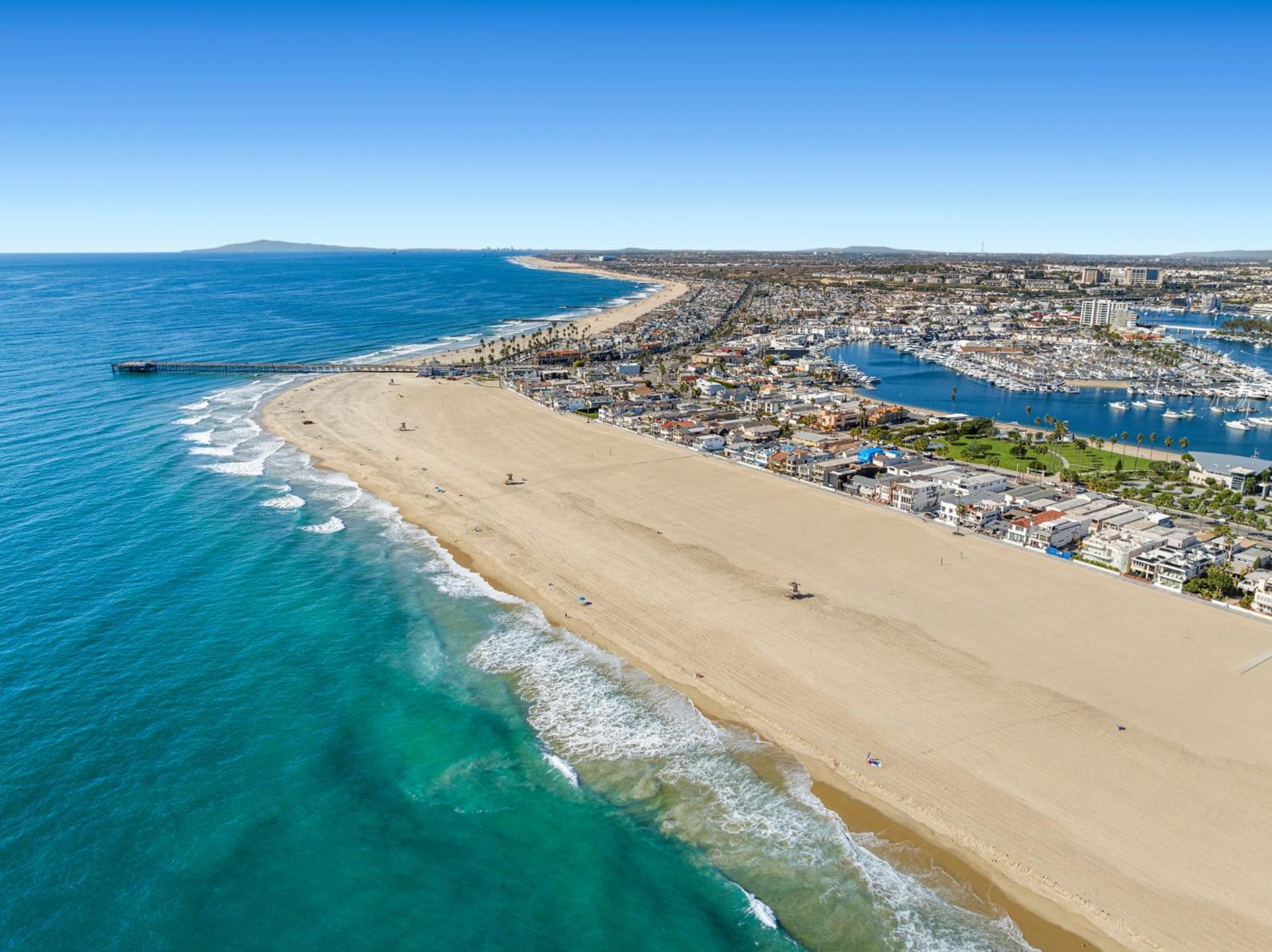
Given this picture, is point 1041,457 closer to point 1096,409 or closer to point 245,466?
point 1096,409

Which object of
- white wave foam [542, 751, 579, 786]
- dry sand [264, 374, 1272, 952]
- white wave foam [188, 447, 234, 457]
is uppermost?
white wave foam [188, 447, 234, 457]

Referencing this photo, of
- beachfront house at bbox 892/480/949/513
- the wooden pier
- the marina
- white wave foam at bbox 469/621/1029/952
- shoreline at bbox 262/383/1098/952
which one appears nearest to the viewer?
shoreline at bbox 262/383/1098/952

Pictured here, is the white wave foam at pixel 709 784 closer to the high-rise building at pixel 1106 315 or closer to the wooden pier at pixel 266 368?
the wooden pier at pixel 266 368

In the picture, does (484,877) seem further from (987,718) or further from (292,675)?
(987,718)

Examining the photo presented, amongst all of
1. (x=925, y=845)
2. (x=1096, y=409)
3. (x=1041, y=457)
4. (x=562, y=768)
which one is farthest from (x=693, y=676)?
(x=1096, y=409)

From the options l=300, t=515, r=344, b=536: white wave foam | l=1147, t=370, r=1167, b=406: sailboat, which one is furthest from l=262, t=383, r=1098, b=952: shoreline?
l=1147, t=370, r=1167, b=406: sailboat

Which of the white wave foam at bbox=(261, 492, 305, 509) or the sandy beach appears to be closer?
the white wave foam at bbox=(261, 492, 305, 509)

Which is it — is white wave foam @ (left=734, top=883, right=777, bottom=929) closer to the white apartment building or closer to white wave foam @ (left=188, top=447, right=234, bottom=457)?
the white apartment building
